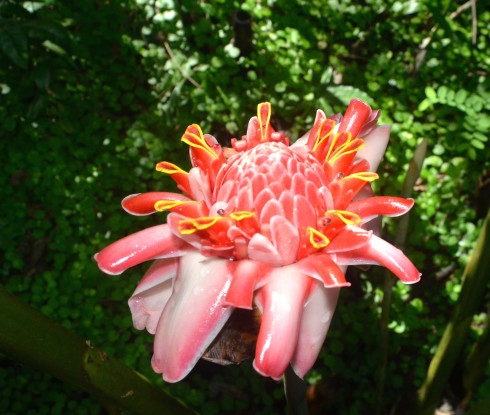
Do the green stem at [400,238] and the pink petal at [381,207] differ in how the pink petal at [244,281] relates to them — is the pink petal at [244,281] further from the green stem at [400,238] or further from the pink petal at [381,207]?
the green stem at [400,238]

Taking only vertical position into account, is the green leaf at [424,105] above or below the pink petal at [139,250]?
above

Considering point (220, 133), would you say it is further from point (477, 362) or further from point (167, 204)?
point (167, 204)

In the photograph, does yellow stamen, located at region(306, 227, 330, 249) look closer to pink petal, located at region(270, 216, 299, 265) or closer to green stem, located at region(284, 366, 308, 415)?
pink petal, located at region(270, 216, 299, 265)

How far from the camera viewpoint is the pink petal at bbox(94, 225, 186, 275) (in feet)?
2.42

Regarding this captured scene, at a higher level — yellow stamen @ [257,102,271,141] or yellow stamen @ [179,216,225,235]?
yellow stamen @ [257,102,271,141]

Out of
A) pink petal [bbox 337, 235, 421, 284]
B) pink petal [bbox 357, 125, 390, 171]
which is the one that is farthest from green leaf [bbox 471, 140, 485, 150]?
pink petal [bbox 337, 235, 421, 284]

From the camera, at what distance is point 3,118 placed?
2225 mm

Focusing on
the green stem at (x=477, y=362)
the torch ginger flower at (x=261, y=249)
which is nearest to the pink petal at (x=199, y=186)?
the torch ginger flower at (x=261, y=249)

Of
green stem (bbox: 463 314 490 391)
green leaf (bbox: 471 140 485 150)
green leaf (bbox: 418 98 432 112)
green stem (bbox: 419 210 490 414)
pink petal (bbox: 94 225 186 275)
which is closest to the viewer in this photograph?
pink petal (bbox: 94 225 186 275)

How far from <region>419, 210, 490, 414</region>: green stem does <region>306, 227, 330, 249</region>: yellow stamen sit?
50 cm

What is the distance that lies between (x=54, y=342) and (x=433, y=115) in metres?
1.91

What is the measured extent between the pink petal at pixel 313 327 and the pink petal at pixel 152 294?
0.69ft

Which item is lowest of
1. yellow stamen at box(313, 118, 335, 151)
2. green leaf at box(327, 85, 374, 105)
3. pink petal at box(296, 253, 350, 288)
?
pink petal at box(296, 253, 350, 288)

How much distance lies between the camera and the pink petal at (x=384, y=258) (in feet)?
2.27
